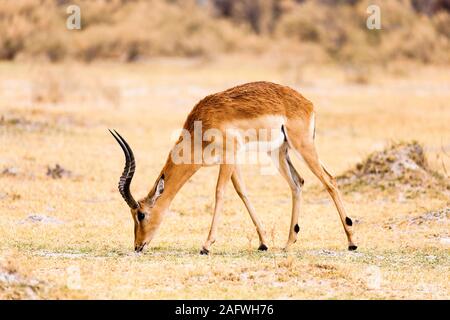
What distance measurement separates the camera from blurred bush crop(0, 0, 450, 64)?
3522 centimetres

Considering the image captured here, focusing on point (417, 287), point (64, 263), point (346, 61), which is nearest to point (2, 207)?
point (64, 263)

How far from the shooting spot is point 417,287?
28.4ft

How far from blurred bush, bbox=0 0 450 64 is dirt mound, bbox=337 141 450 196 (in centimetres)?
2006

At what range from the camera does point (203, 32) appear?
4059cm

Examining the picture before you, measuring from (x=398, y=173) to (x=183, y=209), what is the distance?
11.5 ft

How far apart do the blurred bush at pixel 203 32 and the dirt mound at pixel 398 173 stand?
790 inches

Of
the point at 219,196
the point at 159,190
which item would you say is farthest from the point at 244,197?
the point at 159,190

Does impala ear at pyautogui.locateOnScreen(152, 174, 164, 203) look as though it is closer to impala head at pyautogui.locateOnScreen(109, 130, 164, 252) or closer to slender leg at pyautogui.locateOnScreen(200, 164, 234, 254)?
impala head at pyautogui.locateOnScreen(109, 130, 164, 252)

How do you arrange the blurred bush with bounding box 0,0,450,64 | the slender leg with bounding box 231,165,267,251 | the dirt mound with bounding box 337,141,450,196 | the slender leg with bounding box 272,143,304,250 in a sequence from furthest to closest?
the blurred bush with bounding box 0,0,450,64 → the dirt mound with bounding box 337,141,450,196 → the slender leg with bounding box 272,143,304,250 → the slender leg with bounding box 231,165,267,251

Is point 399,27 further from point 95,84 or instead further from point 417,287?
point 417,287

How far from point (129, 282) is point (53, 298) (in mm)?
976

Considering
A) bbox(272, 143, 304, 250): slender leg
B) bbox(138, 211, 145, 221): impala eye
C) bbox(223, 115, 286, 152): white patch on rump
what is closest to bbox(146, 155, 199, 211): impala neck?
bbox(138, 211, 145, 221): impala eye

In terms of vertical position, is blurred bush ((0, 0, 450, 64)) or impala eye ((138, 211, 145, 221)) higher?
blurred bush ((0, 0, 450, 64))

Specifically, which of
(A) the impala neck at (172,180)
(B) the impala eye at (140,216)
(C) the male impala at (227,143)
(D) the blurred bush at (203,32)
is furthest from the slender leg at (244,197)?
(D) the blurred bush at (203,32)
